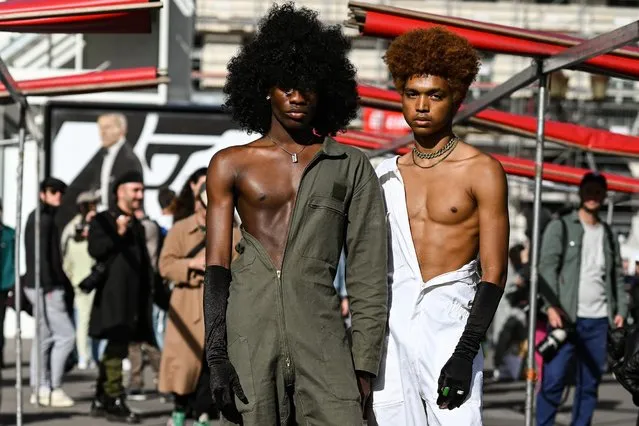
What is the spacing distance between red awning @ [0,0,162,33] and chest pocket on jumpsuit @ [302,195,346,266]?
8.02 ft

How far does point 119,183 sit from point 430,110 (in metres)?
6.68

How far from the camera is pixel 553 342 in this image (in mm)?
10367

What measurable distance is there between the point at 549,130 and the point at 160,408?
4286mm

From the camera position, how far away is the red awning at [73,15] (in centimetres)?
757

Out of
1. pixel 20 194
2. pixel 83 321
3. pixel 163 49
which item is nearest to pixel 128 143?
pixel 163 49

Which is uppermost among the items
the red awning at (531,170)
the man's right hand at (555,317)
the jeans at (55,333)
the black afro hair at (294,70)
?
the black afro hair at (294,70)

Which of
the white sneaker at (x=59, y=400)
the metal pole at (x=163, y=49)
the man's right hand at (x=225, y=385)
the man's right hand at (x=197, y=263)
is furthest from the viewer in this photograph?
the metal pole at (x=163, y=49)

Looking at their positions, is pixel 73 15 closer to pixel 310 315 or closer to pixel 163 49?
pixel 310 315

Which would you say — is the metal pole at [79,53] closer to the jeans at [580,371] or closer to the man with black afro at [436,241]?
the jeans at [580,371]

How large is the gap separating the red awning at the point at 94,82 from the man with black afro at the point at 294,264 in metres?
4.26

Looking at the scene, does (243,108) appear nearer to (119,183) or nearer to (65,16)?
(65,16)

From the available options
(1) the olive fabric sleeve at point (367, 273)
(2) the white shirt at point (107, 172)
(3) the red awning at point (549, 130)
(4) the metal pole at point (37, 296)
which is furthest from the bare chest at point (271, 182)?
(2) the white shirt at point (107, 172)

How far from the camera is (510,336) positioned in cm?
1662

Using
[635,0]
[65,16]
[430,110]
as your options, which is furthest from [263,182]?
[635,0]
